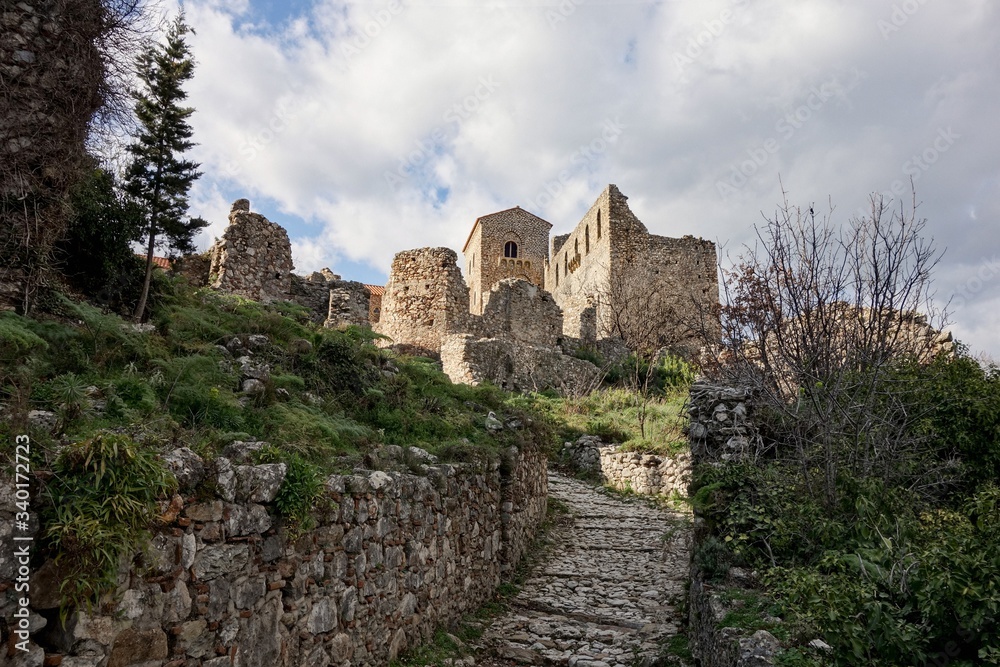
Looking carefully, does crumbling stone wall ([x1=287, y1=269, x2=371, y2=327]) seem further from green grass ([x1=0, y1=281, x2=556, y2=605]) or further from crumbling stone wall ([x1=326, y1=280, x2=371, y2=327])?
green grass ([x1=0, y1=281, x2=556, y2=605])

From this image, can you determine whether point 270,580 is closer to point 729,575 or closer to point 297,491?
point 297,491

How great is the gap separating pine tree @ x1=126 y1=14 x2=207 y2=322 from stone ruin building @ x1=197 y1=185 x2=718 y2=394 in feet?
10.1

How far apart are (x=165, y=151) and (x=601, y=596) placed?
9413mm

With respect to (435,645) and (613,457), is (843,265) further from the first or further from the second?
(613,457)

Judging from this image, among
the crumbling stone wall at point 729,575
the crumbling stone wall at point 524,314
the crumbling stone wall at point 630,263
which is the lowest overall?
the crumbling stone wall at point 729,575

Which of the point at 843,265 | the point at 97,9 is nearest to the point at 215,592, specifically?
the point at 97,9

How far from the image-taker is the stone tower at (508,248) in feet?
148

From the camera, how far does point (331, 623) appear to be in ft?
15.7

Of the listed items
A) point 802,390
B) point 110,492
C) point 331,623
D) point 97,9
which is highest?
point 97,9

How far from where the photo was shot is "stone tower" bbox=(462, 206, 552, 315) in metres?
45.2

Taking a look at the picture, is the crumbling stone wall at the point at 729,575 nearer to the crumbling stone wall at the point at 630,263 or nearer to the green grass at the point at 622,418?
the green grass at the point at 622,418

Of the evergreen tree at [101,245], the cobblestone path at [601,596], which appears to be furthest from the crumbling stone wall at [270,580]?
the evergreen tree at [101,245]

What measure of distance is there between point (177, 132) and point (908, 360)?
11.0 meters

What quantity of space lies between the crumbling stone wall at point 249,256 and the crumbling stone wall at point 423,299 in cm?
539
